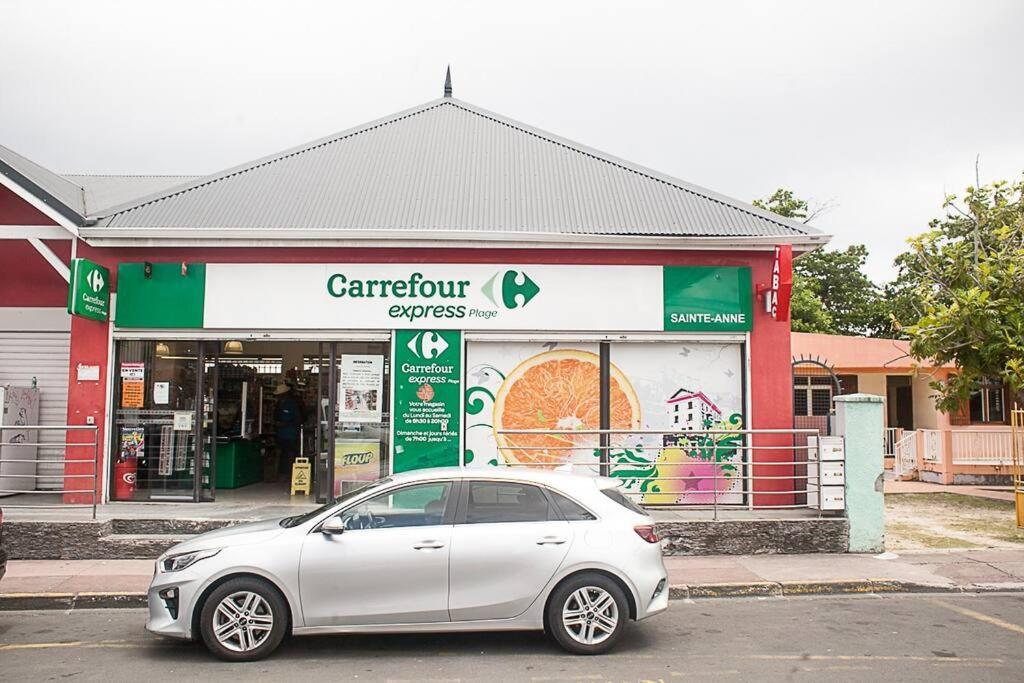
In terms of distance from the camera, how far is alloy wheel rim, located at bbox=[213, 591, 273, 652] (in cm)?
668

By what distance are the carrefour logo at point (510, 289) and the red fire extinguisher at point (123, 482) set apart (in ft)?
19.5

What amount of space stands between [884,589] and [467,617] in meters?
5.10

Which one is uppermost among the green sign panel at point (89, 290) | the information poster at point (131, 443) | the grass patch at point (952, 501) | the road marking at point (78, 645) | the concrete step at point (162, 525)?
the green sign panel at point (89, 290)

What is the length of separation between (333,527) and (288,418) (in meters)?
8.18

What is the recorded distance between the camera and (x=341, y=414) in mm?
12766

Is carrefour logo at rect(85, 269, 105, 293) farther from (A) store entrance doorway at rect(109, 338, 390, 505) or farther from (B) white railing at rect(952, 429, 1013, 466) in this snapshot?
(B) white railing at rect(952, 429, 1013, 466)

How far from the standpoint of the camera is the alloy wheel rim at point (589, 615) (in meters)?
6.82

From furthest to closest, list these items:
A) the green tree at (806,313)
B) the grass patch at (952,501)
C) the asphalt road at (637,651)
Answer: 1. the green tree at (806,313)
2. the grass patch at (952,501)
3. the asphalt road at (637,651)

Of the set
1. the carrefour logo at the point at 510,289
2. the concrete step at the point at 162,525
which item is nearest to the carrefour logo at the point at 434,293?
the carrefour logo at the point at 510,289

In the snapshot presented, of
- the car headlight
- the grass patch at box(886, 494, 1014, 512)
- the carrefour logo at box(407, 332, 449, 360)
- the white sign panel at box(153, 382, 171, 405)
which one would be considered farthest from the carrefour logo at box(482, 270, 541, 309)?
the grass patch at box(886, 494, 1014, 512)

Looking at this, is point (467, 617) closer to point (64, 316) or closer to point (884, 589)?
point (884, 589)

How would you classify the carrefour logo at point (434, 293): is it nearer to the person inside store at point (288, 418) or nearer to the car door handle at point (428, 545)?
the person inside store at point (288, 418)

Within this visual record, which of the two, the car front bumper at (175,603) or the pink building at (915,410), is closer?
the car front bumper at (175,603)

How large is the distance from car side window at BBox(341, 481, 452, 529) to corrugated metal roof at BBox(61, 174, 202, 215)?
358 inches
